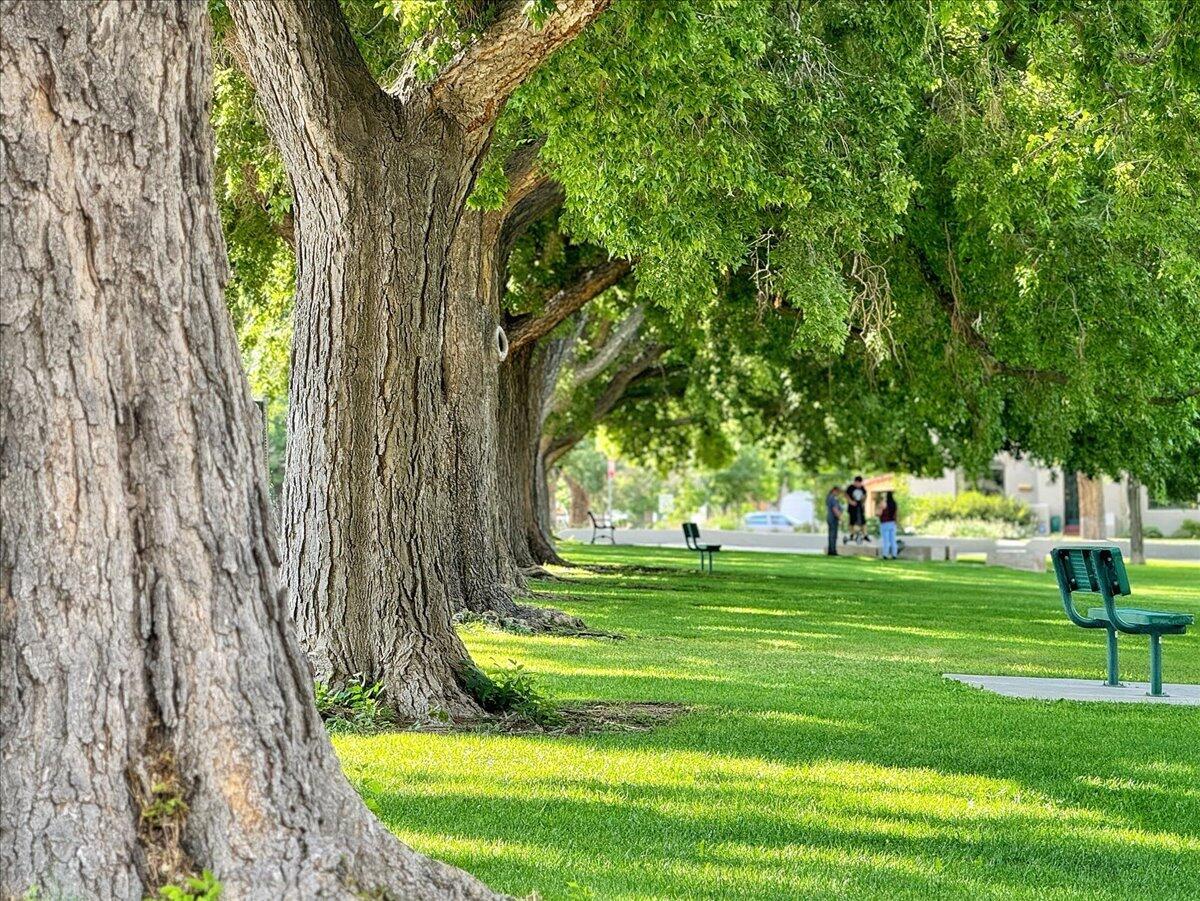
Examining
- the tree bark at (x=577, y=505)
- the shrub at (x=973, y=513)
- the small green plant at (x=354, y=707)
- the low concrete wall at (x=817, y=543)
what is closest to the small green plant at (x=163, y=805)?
the small green plant at (x=354, y=707)

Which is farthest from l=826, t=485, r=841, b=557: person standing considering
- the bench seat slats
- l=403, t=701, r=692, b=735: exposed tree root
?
l=403, t=701, r=692, b=735: exposed tree root

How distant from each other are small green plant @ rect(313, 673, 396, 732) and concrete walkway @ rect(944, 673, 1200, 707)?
182 inches

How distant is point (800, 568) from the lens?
33750mm

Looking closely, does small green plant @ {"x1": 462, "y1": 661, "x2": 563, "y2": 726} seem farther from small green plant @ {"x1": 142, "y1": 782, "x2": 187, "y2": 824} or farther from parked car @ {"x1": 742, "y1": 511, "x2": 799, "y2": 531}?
parked car @ {"x1": 742, "y1": 511, "x2": 799, "y2": 531}

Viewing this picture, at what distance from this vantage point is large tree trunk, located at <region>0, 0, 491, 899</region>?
4.24m

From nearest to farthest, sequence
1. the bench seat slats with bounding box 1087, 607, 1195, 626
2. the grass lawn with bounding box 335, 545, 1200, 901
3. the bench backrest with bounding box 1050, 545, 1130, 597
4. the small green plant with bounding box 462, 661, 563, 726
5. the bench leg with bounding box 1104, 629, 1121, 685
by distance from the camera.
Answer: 1. the grass lawn with bounding box 335, 545, 1200, 901
2. the small green plant with bounding box 462, 661, 563, 726
3. the bench seat slats with bounding box 1087, 607, 1195, 626
4. the bench backrest with bounding box 1050, 545, 1130, 597
5. the bench leg with bounding box 1104, 629, 1121, 685

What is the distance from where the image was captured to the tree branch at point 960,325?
18953mm

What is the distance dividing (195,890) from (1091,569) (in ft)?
28.3

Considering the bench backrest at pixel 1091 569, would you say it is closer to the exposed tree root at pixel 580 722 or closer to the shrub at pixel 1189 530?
the exposed tree root at pixel 580 722

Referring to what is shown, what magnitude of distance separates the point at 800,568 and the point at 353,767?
2687 centimetres

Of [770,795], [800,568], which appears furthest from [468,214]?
[800,568]

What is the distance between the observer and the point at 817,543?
1909 inches

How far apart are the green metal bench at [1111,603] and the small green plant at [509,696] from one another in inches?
161

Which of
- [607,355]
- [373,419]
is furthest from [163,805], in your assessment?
[607,355]
